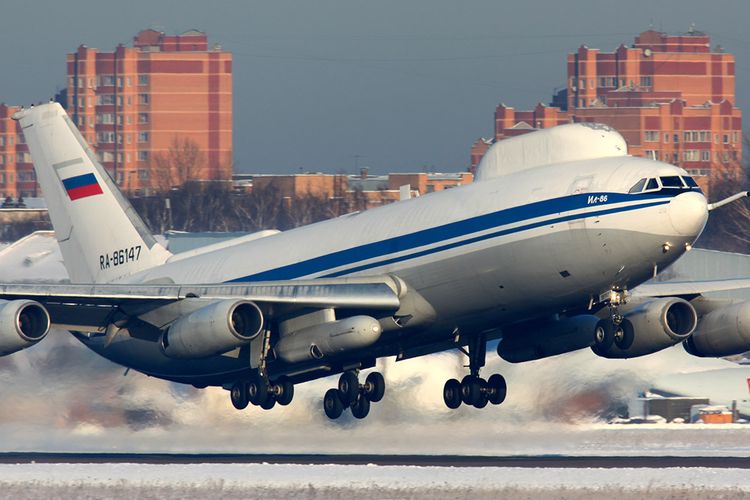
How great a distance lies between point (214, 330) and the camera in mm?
38125

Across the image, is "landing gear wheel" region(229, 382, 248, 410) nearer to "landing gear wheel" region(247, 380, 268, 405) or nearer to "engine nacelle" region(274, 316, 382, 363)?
"landing gear wheel" region(247, 380, 268, 405)

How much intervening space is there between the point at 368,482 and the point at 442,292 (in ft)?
23.0

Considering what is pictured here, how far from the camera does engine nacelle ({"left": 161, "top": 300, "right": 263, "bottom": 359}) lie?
125ft

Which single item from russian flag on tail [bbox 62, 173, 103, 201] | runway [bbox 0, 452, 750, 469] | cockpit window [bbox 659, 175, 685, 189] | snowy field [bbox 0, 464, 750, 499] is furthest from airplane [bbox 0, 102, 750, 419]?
snowy field [bbox 0, 464, 750, 499]

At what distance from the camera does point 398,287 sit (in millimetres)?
38125

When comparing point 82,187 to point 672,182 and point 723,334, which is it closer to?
point 723,334

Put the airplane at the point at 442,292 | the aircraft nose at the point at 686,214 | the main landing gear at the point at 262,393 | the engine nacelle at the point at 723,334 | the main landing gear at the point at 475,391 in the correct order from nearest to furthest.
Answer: the aircraft nose at the point at 686,214
the airplane at the point at 442,292
the engine nacelle at the point at 723,334
the main landing gear at the point at 262,393
the main landing gear at the point at 475,391

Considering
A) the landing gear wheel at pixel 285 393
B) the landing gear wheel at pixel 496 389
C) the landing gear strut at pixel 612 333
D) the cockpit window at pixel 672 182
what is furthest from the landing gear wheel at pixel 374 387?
the cockpit window at pixel 672 182

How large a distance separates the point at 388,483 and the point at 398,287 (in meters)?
7.62

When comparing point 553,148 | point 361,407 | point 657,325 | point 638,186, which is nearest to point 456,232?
point 553,148

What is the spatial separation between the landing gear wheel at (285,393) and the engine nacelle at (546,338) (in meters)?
6.20

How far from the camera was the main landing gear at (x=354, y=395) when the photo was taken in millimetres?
41594

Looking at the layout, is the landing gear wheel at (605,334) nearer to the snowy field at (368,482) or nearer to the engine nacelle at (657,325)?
the engine nacelle at (657,325)

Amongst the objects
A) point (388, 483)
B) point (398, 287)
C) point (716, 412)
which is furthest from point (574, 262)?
point (716, 412)
